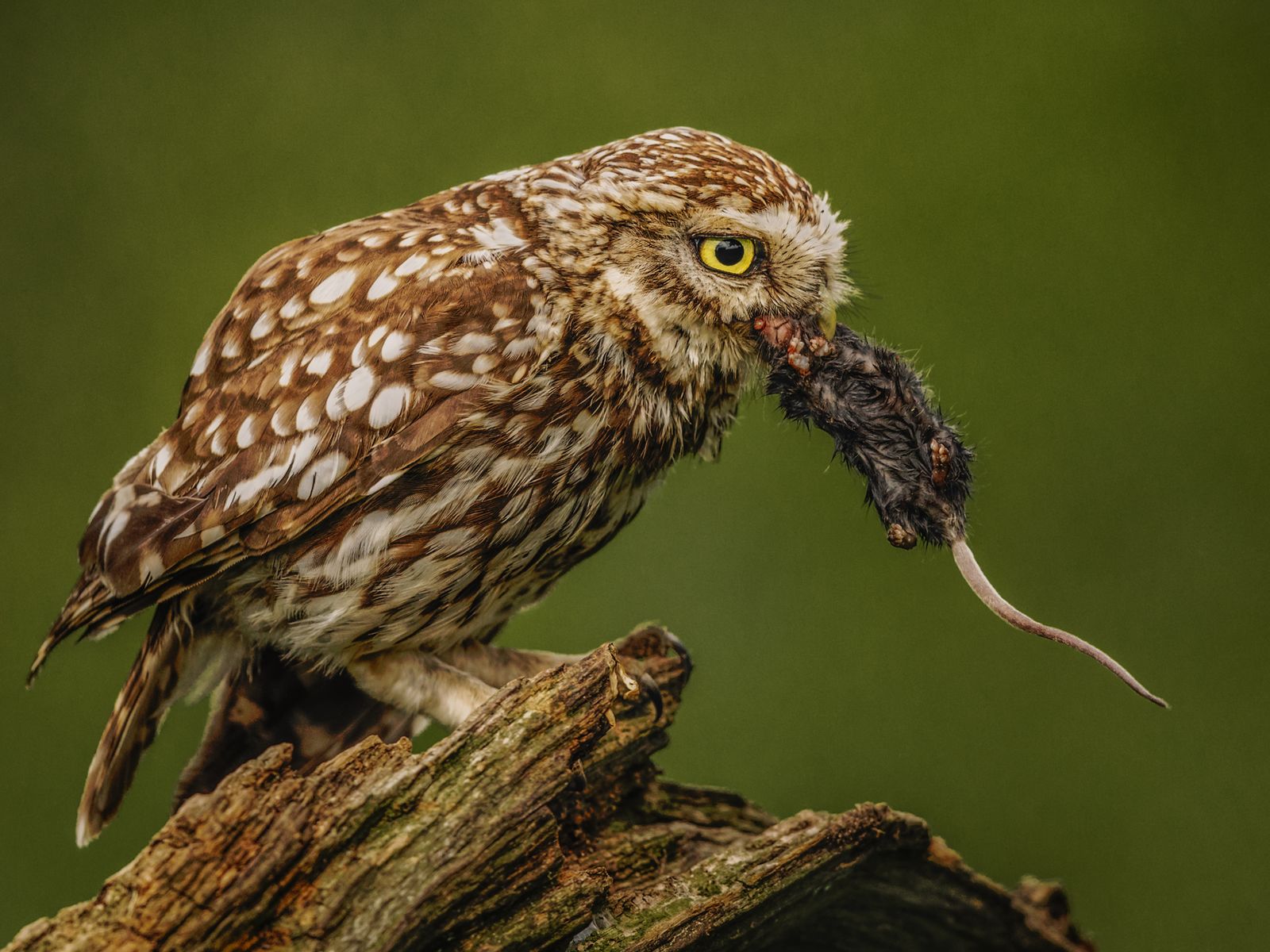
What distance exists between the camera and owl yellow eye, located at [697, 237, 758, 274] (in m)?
1.60

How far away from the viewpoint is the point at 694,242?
1.61 m

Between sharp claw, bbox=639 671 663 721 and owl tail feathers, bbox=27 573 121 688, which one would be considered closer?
owl tail feathers, bbox=27 573 121 688

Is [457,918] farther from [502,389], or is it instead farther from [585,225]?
[585,225]

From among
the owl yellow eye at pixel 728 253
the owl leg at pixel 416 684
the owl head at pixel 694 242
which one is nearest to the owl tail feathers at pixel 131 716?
the owl leg at pixel 416 684

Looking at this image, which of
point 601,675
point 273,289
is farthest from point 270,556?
point 601,675

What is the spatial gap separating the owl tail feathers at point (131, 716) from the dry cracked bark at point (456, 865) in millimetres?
501

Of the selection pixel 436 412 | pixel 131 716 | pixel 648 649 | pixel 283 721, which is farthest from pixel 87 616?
pixel 648 649

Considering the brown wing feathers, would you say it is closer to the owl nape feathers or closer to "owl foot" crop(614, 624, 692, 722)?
the owl nape feathers

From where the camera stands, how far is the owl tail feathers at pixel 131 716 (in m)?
1.72

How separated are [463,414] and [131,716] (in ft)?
2.21

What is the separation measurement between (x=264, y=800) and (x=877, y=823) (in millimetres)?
801

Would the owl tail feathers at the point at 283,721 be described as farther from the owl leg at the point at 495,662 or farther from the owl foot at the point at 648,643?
the owl foot at the point at 648,643

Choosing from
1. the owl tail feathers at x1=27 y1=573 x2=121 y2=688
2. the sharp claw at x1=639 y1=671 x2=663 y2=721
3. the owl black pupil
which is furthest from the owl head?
the owl tail feathers at x1=27 y1=573 x2=121 y2=688

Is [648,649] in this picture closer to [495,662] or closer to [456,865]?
[495,662]
